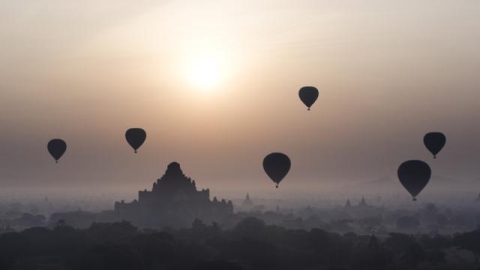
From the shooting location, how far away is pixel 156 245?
A: 89562 millimetres

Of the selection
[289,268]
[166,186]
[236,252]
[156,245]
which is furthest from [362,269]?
[166,186]

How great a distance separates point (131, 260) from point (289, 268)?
20.5m

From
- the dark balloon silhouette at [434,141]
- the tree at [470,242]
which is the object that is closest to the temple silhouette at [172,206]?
the tree at [470,242]

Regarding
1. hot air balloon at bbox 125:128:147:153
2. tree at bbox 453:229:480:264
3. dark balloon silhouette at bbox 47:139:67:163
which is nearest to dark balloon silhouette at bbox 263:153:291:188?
hot air balloon at bbox 125:128:147:153

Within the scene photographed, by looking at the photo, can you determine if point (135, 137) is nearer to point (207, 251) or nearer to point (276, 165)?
point (207, 251)

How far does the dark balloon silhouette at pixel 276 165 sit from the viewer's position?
300 feet

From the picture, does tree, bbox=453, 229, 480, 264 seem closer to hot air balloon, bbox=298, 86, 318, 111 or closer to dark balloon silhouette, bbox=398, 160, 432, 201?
dark balloon silhouette, bbox=398, 160, 432, 201

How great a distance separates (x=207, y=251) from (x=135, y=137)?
20.9m

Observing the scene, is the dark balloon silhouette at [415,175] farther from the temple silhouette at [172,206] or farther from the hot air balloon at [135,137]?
the temple silhouette at [172,206]

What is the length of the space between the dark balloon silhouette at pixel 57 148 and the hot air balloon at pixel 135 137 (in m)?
8.91

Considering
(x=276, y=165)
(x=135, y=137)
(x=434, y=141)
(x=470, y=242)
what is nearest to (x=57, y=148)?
(x=135, y=137)

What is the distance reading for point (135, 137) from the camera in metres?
104

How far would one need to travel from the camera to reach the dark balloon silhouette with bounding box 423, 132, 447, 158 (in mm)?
88750

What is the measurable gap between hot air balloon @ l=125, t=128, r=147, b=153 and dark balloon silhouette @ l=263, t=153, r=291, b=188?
1986 cm
